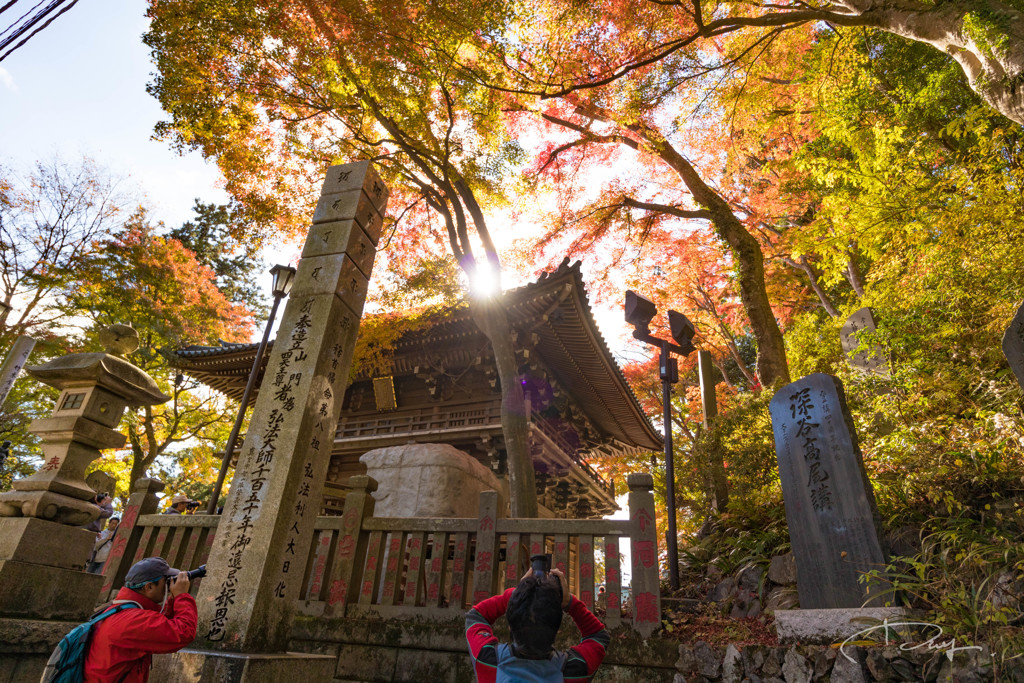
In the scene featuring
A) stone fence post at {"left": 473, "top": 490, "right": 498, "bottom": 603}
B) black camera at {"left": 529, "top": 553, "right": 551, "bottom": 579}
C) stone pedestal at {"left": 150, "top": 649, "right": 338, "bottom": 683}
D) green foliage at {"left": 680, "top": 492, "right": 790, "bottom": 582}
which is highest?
green foliage at {"left": 680, "top": 492, "right": 790, "bottom": 582}

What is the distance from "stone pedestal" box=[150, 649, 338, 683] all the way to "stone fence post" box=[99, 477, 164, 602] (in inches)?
142

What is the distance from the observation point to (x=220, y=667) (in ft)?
9.56

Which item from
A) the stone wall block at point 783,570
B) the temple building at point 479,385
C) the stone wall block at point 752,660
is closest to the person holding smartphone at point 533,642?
the stone wall block at point 752,660

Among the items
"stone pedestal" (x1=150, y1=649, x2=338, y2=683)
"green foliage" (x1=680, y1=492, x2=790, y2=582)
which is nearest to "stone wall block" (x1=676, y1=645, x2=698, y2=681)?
"green foliage" (x1=680, y1=492, x2=790, y2=582)

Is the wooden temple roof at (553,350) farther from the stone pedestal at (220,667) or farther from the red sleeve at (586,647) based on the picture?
the stone pedestal at (220,667)

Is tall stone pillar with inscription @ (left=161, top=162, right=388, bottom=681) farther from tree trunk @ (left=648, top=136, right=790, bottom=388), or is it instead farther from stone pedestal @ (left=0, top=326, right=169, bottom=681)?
tree trunk @ (left=648, top=136, right=790, bottom=388)

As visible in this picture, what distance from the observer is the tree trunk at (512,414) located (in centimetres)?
796

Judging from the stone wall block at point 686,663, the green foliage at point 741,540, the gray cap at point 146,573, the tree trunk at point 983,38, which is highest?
the tree trunk at point 983,38

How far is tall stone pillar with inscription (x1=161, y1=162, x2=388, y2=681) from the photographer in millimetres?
3340

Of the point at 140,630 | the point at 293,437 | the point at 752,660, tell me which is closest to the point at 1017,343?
the point at 752,660

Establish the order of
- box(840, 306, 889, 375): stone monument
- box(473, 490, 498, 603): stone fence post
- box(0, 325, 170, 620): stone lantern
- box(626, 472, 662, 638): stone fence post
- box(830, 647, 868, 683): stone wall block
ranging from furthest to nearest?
box(840, 306, 889, 375): stone monument, box(473, 490, 498, 603): stone fence post, box(626, 472, 662, 638): stone fence post, box(0, 325, 170, 620): stone lantern, box(830, 647, 868, 683): stone wall block

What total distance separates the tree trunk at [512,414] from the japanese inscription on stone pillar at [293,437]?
3.95m

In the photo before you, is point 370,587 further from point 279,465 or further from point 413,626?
point 279,465

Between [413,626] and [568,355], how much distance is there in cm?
745
